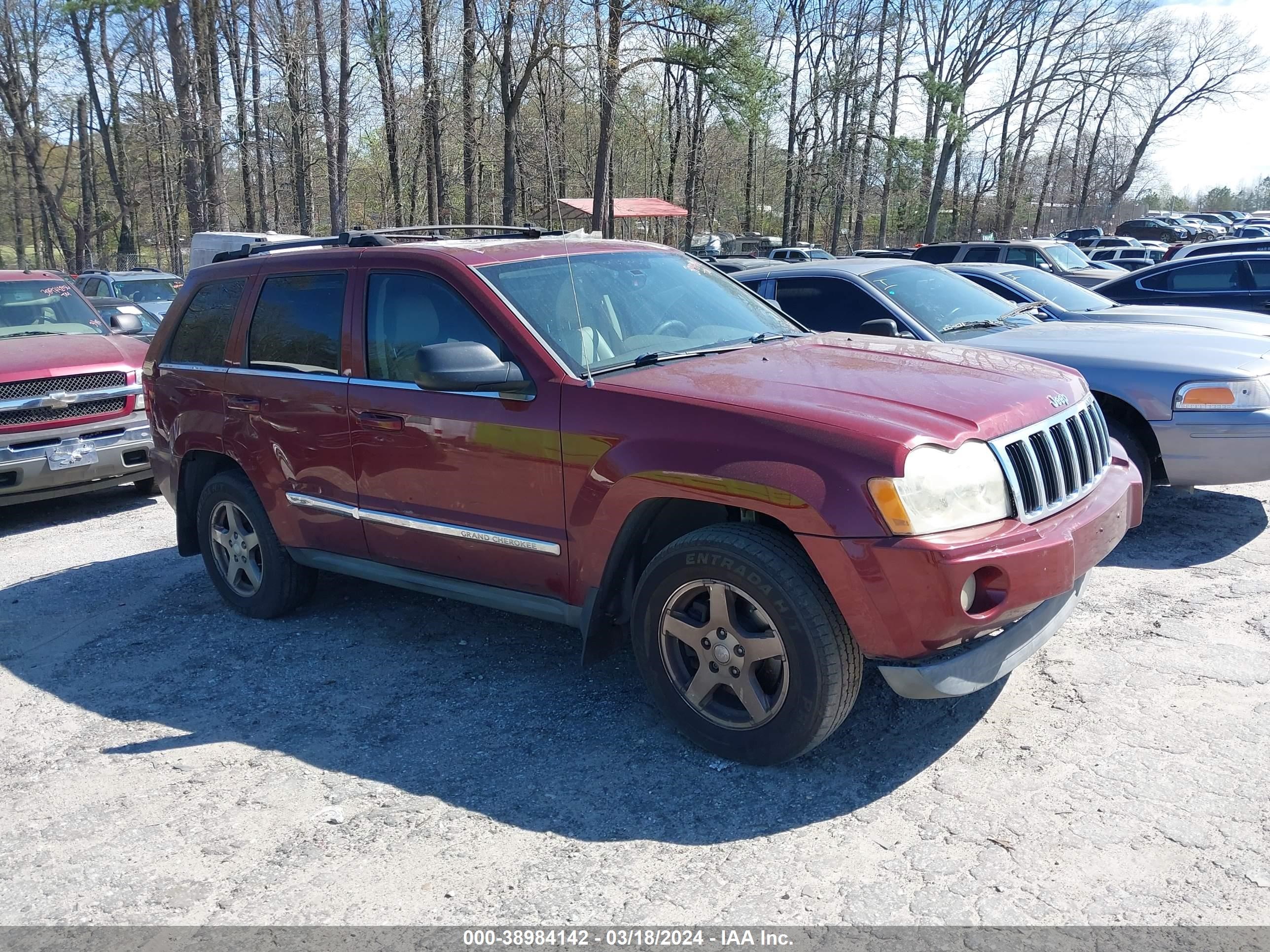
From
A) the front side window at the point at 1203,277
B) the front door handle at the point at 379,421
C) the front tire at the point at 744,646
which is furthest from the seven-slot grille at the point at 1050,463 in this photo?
the front side window at the point at 1203,277

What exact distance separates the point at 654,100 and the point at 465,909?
Answer: 37.1 m

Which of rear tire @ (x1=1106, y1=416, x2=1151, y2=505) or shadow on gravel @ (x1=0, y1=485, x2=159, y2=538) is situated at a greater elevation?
rear tire @ (x1=1106, y1=416, x2=1151, y2=505)

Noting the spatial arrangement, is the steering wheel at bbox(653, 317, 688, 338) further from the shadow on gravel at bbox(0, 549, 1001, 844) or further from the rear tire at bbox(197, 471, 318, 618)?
the rear tire at bbox(197, 471, 318, 618)

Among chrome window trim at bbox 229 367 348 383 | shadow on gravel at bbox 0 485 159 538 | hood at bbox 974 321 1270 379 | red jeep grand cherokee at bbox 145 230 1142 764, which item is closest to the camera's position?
red jeep grand cherokee at bbox 145 230 1142 764

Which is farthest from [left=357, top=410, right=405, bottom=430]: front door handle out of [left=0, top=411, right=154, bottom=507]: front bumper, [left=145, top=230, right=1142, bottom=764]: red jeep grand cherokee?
[left=0, top=411, right=154, bottom=507]: front bumper

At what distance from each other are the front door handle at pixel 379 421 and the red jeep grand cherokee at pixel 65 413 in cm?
403

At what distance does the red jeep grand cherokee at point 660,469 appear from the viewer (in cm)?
321

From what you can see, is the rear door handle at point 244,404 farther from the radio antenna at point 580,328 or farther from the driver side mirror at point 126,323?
the driver side mirror at point 126,323

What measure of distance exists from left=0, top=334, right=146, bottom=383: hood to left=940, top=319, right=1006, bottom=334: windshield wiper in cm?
598

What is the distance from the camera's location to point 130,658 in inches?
196

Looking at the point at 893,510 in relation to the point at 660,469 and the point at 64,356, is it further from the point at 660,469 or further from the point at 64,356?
the point at 64,356

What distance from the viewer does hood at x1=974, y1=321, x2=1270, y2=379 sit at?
5.86 m

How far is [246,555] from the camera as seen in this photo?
211 inches

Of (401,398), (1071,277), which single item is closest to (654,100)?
(1071,277)
